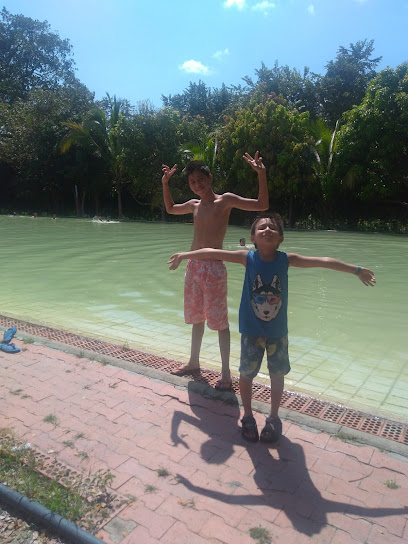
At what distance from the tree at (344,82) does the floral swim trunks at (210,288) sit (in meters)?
30.0

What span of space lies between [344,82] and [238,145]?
12.1 m

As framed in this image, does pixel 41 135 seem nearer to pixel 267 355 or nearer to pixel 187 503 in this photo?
pixel 267 355

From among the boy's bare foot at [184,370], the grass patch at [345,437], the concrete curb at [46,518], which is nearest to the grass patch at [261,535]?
the concrete curb at [46,518]

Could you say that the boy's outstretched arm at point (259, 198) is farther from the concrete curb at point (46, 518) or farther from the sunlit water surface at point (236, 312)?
the concrete curb at point (46, 518)

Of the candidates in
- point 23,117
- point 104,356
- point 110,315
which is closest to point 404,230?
point 110,315

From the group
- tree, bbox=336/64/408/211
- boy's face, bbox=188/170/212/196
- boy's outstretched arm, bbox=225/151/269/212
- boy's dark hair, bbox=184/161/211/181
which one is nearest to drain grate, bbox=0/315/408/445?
boy's outstretched arm, bbox=225/151/269/212

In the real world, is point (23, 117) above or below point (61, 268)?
above

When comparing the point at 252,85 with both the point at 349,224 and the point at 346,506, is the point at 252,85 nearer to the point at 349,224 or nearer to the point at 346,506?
the point at 349,224

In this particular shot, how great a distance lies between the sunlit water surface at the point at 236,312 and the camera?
173 inches

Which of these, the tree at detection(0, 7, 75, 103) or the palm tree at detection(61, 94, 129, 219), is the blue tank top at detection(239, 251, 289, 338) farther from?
the tree at detection(0, 7, 75, 103)

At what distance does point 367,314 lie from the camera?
22.3ft

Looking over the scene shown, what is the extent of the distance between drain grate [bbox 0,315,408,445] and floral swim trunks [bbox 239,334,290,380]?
57 centimetres

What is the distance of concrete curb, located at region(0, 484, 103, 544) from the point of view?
2.17m

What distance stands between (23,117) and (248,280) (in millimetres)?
37238
